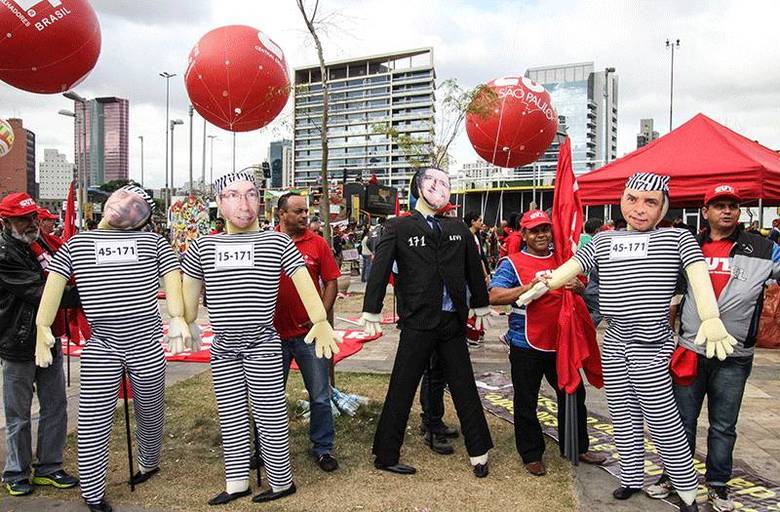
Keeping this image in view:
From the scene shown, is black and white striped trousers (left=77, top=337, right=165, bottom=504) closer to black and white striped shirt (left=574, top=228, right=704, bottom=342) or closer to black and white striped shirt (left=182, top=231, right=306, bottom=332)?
black and white striped shirt (left=182, top=231, right=306, bottom=332)

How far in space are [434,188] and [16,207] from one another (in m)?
2.71

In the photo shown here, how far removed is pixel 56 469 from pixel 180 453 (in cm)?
84

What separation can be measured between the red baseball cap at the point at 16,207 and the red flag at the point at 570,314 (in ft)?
11.5

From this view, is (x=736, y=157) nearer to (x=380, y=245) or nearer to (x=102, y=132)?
(x=380, y=245)

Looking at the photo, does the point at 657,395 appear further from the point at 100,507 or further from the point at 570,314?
the point at 100,507

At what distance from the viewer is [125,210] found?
12.3ft

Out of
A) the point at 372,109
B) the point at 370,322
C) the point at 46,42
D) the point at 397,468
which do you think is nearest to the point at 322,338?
the point at 370,322

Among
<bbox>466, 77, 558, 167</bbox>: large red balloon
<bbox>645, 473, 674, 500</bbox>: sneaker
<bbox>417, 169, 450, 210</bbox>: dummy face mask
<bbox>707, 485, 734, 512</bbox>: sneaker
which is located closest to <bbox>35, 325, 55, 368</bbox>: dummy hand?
<bbox>417, 169, 450, 210</bbox>: dummy face mask

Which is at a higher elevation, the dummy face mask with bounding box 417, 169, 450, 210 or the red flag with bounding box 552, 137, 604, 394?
the dummy face mask with bounding box 417, 169, 450, 210

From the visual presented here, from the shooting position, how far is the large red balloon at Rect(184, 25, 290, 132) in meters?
6.15

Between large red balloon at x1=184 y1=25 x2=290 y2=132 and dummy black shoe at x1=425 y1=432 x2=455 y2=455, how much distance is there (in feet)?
12.2

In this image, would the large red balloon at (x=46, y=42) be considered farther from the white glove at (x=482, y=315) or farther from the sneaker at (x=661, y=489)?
the sneaker at (x=661, y=489)

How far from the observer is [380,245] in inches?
161

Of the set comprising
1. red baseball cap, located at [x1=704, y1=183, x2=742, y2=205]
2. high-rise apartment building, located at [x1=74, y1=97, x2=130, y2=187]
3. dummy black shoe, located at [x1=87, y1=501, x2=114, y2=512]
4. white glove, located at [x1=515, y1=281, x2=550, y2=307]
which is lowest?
dummy black shoe, located at [x1=87, y1=501, x2=114, y2=512]
